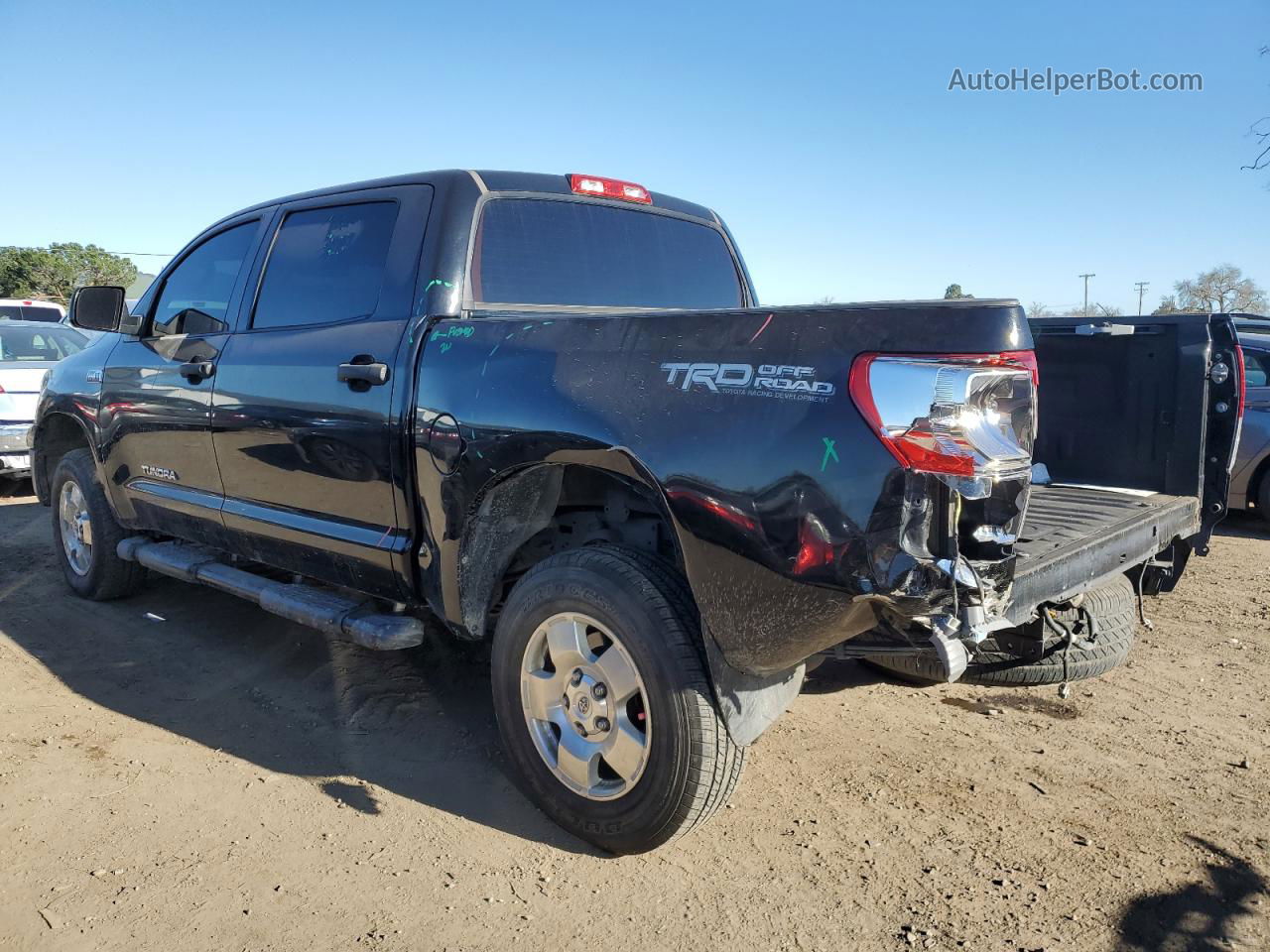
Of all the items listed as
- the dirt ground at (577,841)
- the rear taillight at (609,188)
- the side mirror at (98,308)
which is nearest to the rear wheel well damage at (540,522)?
the dirt ground at (577,841)

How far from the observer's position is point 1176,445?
3.89 meters

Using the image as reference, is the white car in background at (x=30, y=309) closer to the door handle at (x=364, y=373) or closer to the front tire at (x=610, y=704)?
the door handle at (x=364, y=373)

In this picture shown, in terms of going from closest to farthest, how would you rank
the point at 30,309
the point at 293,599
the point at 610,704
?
the point at 610,704
the point at 293,599
the point at 30,309

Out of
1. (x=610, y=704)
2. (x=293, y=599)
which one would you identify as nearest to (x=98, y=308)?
(x=293, y=599)

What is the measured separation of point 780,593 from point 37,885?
2.28m

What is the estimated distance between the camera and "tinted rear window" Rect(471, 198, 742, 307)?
357cm

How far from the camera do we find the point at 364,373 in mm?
3320

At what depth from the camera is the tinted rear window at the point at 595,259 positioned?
11.7ft

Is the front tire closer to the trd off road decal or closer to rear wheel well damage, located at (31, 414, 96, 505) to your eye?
the trd off road decal

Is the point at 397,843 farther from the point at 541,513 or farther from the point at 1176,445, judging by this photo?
the point at 1176,445

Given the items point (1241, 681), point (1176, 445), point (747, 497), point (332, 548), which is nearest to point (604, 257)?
point (332, 548)

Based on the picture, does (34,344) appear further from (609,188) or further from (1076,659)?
(1076,659)

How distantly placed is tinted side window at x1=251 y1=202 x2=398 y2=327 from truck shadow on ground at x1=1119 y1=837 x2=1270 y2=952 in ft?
10.2

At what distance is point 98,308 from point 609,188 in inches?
113
